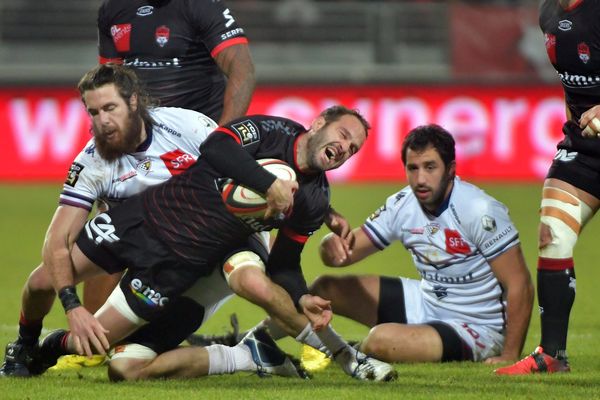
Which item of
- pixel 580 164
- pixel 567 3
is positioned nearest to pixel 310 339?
pixel 580 164

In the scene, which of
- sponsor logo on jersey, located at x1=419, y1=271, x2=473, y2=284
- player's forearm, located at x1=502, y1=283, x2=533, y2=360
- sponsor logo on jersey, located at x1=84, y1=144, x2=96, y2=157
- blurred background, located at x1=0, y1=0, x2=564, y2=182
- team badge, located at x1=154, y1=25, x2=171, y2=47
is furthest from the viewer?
blurred background, located at x1=0, y1=0, x2=564, y2=182

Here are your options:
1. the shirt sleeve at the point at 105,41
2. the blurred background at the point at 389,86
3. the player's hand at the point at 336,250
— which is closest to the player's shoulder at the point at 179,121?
the player's hand at the point at 336,250

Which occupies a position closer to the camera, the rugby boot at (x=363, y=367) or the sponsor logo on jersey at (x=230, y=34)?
the rugby boot at (x=363, y=367)

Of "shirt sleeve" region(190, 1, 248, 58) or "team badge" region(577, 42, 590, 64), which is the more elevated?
"shirt sleeve" region(190, 1, 248, 58)

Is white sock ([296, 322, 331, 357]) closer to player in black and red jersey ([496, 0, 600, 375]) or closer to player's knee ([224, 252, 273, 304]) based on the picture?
player's knee ([224, 252, 273, 304])

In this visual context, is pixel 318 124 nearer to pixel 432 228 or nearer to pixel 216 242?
pixel 216 242

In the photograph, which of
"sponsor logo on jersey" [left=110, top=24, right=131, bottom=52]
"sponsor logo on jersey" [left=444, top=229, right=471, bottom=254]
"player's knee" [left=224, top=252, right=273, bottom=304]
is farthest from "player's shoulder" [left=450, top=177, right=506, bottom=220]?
"sponsor logo on jersey" [left=110, top=24, right=131, bottom=52]

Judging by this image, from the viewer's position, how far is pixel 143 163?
6355 mm

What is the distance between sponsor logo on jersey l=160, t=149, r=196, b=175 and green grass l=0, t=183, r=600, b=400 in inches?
42.5

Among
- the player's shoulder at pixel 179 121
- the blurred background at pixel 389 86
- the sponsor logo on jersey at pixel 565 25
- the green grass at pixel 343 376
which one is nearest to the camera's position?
the green grass at pixel 343 376

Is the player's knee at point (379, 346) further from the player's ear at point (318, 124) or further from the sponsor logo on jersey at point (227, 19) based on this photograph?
the sponsor logo on jersey at point (227, 19)

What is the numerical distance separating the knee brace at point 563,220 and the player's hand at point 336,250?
102 cm

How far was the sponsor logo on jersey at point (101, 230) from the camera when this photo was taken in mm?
6109

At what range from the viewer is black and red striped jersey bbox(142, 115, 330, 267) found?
5.93 m
